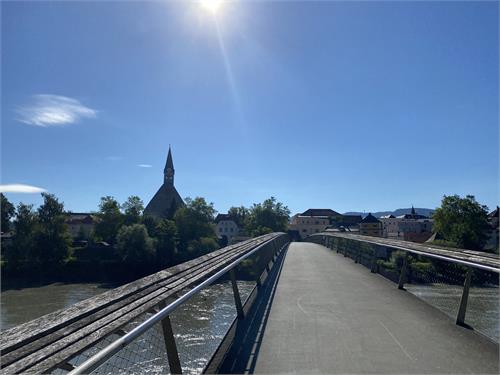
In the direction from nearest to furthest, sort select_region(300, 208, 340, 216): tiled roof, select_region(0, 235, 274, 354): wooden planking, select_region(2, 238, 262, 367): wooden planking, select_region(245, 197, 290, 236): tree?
select_region(2, 238, 262, 367): wooden planking < select_region(0, 235, 274, 354): wooden planking < select_region(245, 197, 290, 236): tree < select_region(300, 208, 340, 216): tiled roof

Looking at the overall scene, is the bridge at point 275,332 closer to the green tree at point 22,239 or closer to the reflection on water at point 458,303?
the reflection on water at point 458,303

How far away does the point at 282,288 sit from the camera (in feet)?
23.6

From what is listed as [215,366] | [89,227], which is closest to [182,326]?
[215,366]

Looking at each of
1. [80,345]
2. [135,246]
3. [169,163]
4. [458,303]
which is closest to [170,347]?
[80,345]

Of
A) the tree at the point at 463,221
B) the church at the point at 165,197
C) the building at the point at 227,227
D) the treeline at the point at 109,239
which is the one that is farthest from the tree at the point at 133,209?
the tree at the point at 463,221

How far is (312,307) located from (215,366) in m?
2.54

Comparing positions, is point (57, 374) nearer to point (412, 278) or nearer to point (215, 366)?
point (215, 366)

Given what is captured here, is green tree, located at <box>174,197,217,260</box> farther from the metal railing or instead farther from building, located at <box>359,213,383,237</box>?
the metal railing

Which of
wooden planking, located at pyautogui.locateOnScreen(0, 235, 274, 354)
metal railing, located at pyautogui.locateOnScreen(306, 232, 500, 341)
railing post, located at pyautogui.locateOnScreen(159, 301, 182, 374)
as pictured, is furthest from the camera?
metal railing, located at pyautogui.locateOnScreen(306, 232, 500, 341)

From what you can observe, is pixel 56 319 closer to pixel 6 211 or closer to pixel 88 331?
pixel 88 331

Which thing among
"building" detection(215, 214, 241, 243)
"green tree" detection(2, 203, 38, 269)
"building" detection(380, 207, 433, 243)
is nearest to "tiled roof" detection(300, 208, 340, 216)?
"building" detection(380, 207, 433, 243)

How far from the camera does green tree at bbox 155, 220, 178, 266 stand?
61959mm

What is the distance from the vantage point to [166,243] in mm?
63156

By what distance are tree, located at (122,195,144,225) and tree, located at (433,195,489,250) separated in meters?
51.7
